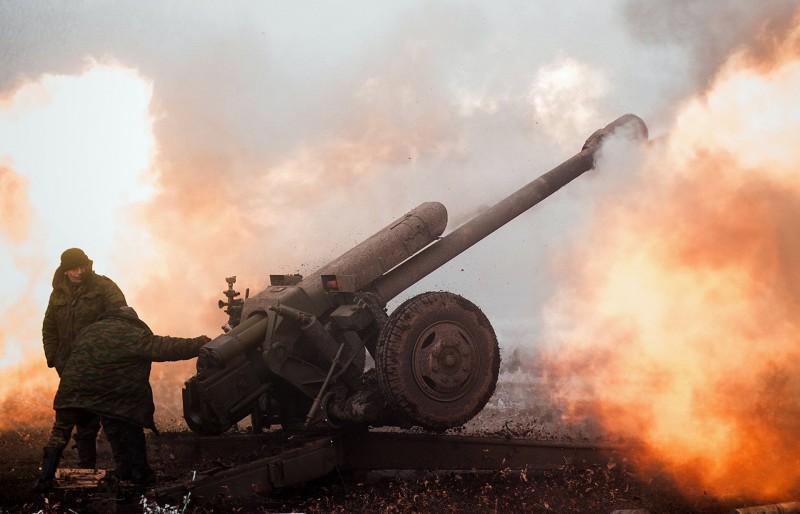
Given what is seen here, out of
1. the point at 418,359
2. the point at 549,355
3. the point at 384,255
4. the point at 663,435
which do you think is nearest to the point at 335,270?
the point at 384,255

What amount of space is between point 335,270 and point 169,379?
9018 mm

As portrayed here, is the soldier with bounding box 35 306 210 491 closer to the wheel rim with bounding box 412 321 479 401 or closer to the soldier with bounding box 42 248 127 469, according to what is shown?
the soldier with bounding box 42 248 127 469

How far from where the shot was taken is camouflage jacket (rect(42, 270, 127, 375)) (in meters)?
8.04

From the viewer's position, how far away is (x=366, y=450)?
26.0 ft

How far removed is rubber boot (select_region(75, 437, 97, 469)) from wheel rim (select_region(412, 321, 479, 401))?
359 centimetres

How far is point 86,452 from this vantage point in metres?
7.91

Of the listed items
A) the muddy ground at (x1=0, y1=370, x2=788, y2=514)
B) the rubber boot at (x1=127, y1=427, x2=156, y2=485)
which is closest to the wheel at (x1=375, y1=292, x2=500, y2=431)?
the muddy ground at (x1=0, y1=370, x2=788, y2=514)

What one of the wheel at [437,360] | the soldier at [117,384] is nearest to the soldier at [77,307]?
A: the soldier at [117,384]

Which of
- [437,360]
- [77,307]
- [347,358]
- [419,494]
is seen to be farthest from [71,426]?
[437,360]

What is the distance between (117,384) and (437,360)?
129 inches

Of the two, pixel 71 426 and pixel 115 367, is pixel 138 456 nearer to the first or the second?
pixel 71 426

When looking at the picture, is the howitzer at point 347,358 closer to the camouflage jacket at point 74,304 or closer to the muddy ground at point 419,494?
the muddy ground at point 419,494

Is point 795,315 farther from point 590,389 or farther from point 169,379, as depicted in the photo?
point 169,379

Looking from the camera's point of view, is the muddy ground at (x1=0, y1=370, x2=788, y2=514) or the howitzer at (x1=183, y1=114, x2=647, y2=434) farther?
the howitzer at (x1=183, y1=114, x2=647, y2=434)
